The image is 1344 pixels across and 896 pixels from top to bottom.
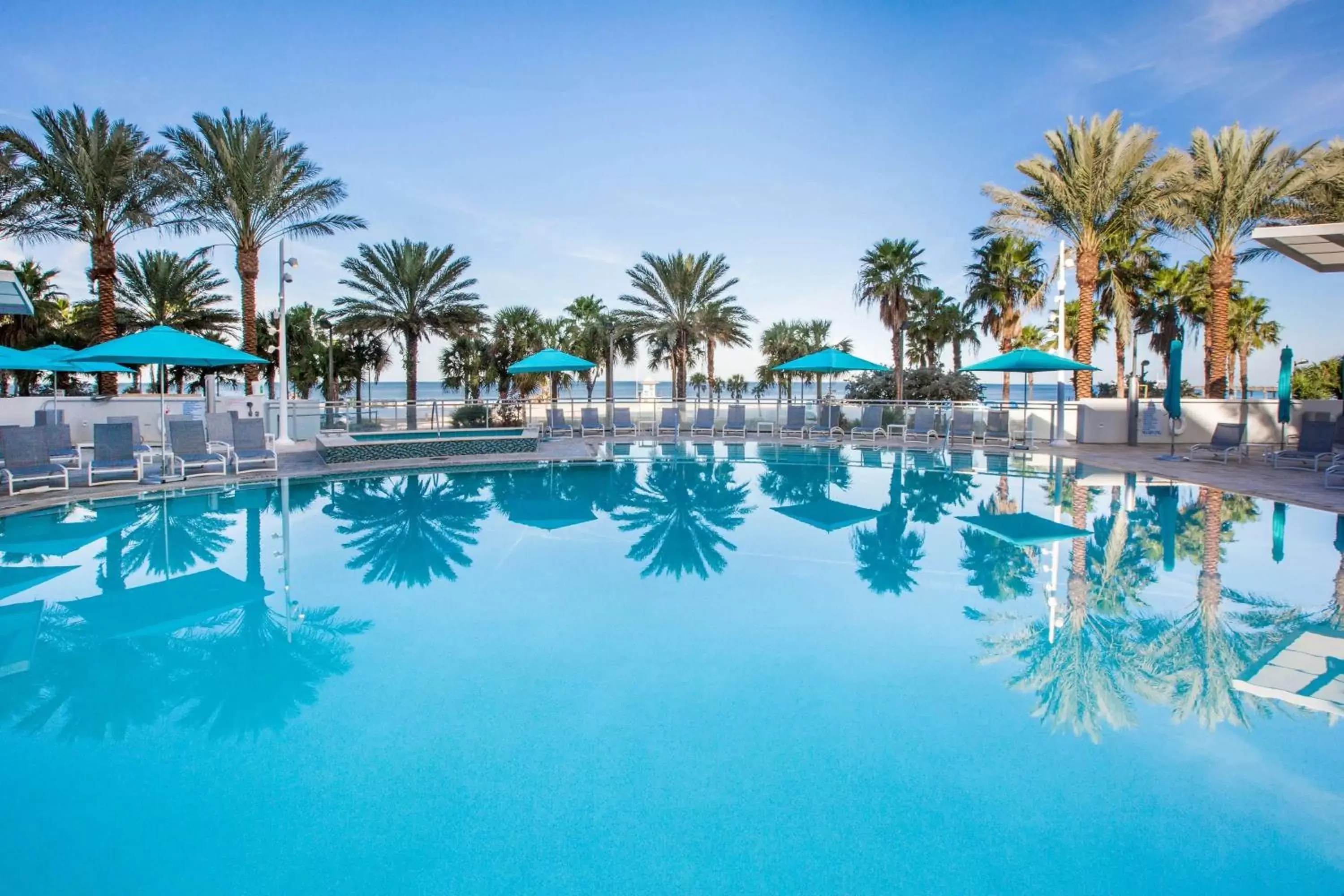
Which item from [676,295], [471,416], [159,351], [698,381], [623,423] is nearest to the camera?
[159,351]

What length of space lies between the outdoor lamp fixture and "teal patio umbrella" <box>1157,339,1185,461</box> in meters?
2.29

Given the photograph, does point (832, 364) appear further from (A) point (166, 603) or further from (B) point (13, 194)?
(B) point (13, 194)

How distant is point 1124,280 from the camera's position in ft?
85.1

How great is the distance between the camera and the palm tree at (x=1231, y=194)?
1769cm

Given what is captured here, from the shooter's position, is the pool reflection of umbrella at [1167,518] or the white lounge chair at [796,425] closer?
the pool reflection of umbrella at [1167,518]

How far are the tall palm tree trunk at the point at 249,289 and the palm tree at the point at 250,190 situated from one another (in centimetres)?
2

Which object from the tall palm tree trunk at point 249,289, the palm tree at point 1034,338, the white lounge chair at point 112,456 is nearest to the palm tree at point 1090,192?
the tall palm tree trunk at point 249,289

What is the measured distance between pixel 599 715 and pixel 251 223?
764 inches

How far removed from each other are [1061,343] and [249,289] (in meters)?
22.0

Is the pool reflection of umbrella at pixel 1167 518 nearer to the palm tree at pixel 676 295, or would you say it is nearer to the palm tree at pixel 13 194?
the palm tree at pixel 676 295

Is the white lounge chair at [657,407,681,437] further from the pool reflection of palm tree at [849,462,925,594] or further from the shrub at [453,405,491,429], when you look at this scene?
the pool reflection of palm tree at [849,462,925,594]

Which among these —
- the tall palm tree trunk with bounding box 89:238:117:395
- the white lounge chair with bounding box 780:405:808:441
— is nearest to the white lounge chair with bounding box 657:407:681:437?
the white lounge chair with bounding box 780:405:808:441

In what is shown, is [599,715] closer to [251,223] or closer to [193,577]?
[193,577]

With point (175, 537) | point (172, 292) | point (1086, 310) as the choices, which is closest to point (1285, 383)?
point (1086, 310)
